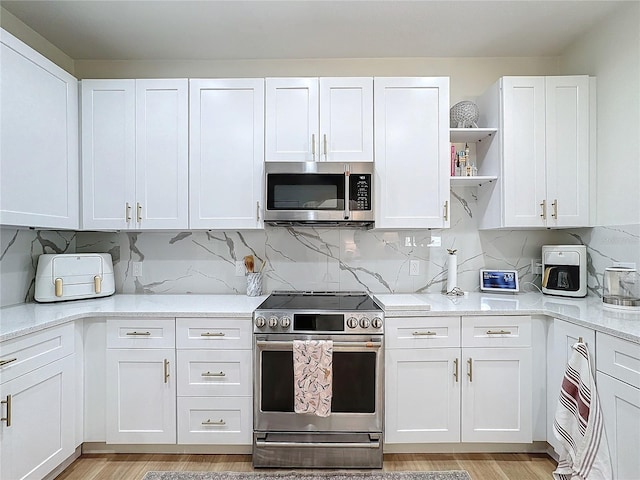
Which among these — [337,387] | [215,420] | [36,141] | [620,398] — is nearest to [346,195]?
[337,387]

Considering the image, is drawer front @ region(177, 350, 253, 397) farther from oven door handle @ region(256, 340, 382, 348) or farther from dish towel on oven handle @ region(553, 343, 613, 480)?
dish towel on oven handle @ region(553, 343, 613, 480)

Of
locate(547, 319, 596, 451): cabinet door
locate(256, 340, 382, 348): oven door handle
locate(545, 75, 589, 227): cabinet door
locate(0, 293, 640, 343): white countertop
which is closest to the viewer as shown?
locate(0, 293, 640, 343): white countertop

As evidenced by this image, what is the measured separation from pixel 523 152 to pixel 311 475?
2.39 m

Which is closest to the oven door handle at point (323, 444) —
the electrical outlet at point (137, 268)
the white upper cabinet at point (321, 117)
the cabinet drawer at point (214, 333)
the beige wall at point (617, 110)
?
the cabinet drawer at point (214, 333)

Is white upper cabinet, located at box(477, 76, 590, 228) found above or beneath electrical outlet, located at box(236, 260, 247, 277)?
above

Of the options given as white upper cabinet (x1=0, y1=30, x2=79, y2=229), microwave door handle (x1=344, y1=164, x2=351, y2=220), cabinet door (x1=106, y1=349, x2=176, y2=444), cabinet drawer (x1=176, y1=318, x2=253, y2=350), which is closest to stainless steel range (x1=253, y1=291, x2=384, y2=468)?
cabinet drawer (x1=176, y1=318, x2=253, y2=350)

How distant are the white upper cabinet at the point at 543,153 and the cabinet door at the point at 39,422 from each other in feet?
9.24

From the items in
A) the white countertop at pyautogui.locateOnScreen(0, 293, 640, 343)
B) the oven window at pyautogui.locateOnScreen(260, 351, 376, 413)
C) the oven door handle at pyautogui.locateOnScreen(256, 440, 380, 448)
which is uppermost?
the white countertop at pyautogui.locateOnScreen(0, 293, 640, 343)

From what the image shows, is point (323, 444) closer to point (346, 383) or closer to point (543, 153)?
point (346, 383)

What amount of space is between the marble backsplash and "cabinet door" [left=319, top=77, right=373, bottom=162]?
614 millimetres

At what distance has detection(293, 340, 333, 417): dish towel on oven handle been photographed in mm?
2020

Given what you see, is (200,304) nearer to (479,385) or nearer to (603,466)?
(479,385)

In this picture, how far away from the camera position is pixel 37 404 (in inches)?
70.6

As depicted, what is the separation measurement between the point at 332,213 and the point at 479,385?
135 cm
